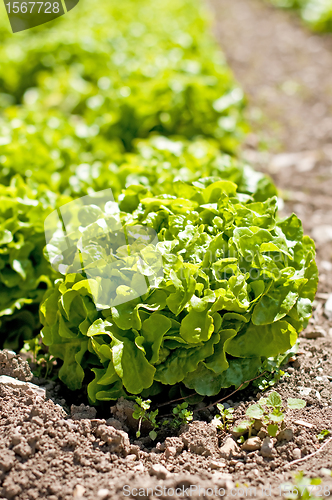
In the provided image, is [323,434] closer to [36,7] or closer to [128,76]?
[36,7]

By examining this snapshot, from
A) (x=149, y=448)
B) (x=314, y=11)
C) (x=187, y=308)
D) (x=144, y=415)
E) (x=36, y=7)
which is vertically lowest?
(x=314, y=11)

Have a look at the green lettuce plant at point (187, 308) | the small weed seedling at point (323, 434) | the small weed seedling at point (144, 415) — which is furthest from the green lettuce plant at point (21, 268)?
the small weed seedling at point (323, 434)

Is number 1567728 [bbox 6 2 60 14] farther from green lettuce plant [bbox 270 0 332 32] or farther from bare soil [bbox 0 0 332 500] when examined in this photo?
green lettuce plant [bbox 270 0 332 32]

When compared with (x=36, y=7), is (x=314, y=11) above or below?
below

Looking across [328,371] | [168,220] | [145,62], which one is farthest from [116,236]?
[145,62]

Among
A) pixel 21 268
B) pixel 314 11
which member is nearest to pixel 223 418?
pixel 21 268

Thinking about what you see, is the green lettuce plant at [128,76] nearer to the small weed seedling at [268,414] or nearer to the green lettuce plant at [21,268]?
the green lettuce plant at [21,268]

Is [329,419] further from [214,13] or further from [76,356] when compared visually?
[214,13]
